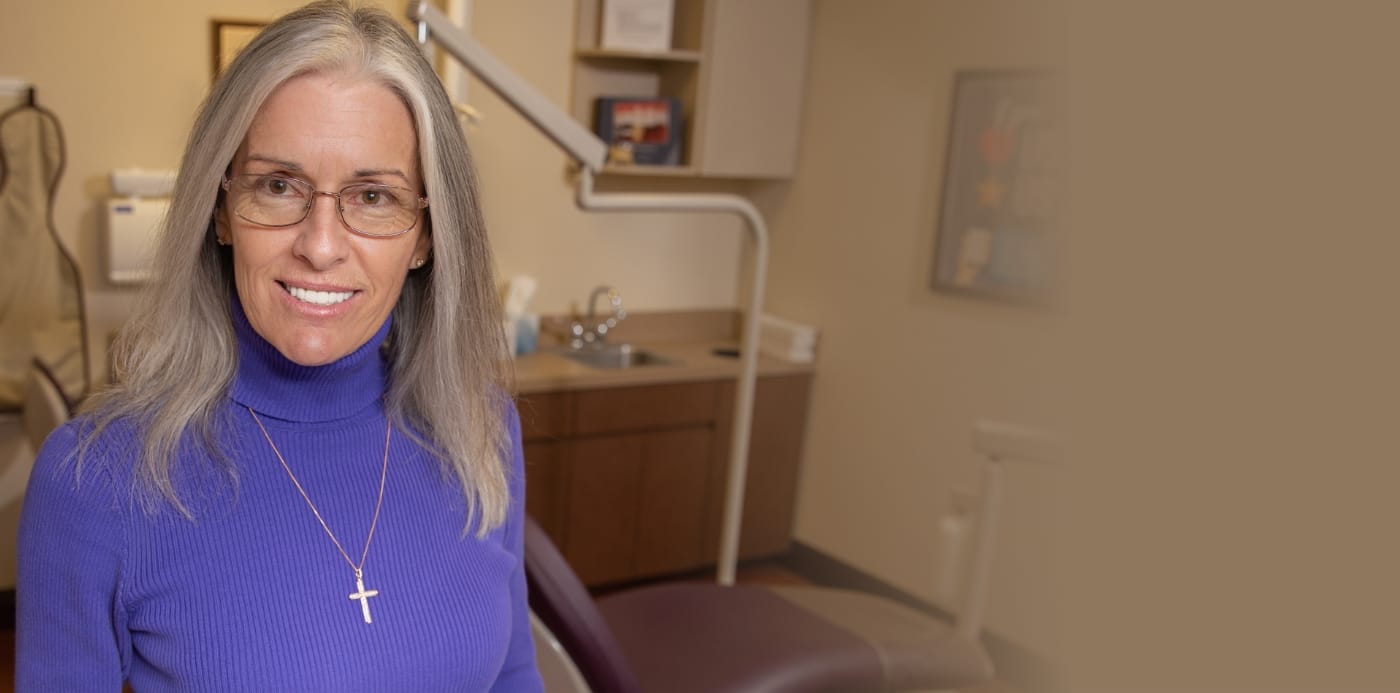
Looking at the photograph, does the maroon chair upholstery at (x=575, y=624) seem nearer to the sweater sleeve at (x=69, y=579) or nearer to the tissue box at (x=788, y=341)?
the sweater sleeve at (x=69, y=579)

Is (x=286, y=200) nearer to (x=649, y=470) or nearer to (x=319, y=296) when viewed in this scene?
(x=319, y=296)

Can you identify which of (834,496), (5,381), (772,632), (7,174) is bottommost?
(834,496)

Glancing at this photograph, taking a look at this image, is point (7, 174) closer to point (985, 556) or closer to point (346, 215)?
point (346, 215)

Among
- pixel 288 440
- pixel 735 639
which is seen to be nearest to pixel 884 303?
pixel 735 639

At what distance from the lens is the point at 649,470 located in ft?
9.61

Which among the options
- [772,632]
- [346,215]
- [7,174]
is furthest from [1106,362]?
[7,174]

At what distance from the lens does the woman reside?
2.81 ft

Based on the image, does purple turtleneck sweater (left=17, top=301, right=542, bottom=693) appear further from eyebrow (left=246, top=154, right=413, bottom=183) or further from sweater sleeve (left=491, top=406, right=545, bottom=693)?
eyebrow (left=246, top=154, right=413, bottom=183)

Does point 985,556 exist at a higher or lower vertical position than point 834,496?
higher

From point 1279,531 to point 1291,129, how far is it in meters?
0.03

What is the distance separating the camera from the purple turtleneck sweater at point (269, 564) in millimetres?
843

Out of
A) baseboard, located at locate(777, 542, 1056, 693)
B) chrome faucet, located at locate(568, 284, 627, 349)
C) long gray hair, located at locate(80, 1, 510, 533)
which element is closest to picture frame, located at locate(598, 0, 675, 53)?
chrome faucet, located at locate(568, 284, 627, 349)

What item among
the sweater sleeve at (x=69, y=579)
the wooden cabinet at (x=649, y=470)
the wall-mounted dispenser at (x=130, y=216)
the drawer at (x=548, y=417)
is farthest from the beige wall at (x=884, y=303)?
the sweater sleeve at (x=69, y=579)

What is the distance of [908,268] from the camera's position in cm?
301
